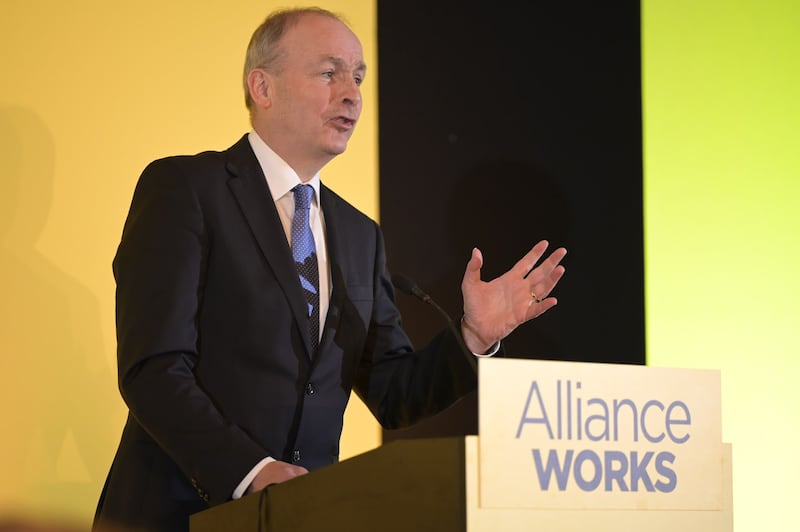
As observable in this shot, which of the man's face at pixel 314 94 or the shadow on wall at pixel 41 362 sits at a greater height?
the man's face at pixel 314 94

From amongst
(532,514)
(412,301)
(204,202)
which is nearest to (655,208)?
(412,301)

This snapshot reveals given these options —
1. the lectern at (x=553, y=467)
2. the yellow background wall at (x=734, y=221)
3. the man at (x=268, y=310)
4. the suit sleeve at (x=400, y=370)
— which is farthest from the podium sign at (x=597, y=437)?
the yellow background wall at (x=734, y=221)

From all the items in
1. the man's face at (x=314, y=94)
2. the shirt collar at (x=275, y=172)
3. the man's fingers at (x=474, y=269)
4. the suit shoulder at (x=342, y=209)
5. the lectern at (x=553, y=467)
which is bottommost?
the lectern at (x=553, y=467)

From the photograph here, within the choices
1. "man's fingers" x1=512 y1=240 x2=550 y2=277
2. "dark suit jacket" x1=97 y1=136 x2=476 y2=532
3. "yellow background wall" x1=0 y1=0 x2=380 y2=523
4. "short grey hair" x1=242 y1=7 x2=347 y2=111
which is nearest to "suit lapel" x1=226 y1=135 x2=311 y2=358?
"dark suit jacket" x1=97 y1=136 x2=476 y2=532

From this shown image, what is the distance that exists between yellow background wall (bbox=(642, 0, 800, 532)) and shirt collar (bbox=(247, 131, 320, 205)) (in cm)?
156

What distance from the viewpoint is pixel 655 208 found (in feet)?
11.9

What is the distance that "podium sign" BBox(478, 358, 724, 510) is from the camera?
1.41 metres

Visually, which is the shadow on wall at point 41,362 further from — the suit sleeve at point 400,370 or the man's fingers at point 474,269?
the man's fingers at point 474,269

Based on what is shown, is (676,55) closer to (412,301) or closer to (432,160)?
(432,160)

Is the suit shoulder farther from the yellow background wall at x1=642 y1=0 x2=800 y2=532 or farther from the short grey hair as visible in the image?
the yellow background wall at x1=642 y1=0 x2=800 y2=532

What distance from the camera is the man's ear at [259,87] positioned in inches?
99.7

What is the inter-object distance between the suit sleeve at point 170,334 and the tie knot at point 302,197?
0.84ft

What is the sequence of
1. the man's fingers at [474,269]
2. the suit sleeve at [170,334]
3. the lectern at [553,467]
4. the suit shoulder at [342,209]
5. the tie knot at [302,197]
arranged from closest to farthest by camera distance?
the lectern at [553,467], the suit sleeve at [170,334], the man's fingers at [474,269], the tie knot at [302,197], the suit shoulder at [342,209]

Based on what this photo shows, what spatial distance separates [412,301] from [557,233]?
1.72 ft
